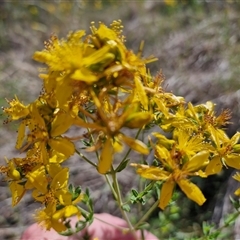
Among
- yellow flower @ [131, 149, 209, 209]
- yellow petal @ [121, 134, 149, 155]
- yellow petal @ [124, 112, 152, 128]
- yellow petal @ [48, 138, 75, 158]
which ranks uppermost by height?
yellow petal @ [124, 112, 152, 128]

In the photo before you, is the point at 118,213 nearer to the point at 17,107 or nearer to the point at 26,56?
the point at 17,107

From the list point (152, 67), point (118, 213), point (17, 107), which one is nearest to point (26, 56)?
point (152, 67)

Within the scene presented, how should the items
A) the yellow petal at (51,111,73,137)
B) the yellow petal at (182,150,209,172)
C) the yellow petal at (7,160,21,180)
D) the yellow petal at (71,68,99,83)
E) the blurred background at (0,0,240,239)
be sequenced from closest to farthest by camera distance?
the yellow petal at (71,68,99,83), the yellow petal at (51,111,73,137), the yellow petal at (182,150,209,172), the yellow petal at (7,160,21,180), the blurred background at (0,0,240,239)

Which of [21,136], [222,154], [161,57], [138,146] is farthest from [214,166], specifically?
[161,57]

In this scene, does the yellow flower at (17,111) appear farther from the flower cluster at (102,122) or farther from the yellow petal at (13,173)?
the yellow petal at (13,173)

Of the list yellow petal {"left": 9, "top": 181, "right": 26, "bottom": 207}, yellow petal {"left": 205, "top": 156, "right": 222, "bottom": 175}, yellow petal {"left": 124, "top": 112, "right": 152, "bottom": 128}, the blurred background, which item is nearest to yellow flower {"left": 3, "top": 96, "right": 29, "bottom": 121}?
yellow petal {"left": 9, "top": 181, "right": 26, "bottom": 207}

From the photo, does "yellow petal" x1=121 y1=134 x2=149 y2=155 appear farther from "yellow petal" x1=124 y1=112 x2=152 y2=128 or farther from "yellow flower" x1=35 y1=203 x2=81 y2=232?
"yellow flower" x1=35 y1=203 x2=81 y2=232
